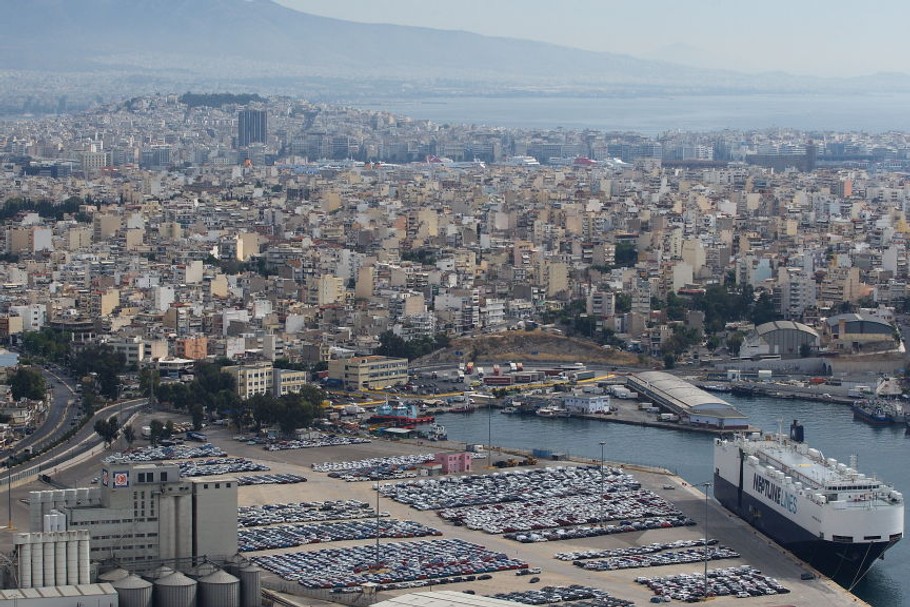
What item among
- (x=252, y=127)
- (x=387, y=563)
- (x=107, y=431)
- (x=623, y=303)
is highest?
(x=387, y=563)

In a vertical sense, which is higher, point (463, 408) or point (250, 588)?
point (250, 588)

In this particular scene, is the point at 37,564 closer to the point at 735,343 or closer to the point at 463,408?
the point at 463,408

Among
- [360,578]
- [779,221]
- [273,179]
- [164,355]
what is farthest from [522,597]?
[273,179]

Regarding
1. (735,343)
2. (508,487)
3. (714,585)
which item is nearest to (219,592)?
(714,585)

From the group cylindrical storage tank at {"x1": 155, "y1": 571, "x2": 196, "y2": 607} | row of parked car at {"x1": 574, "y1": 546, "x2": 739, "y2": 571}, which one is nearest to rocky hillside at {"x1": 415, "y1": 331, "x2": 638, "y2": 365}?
row of parked car at {"x1": 574, "y1": 546, "x2": 739, "y2": 571}

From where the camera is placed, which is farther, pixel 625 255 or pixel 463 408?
pixel 625 255

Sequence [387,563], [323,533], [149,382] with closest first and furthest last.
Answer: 1. [387,563]
2. [323,533]
3. [149,382]

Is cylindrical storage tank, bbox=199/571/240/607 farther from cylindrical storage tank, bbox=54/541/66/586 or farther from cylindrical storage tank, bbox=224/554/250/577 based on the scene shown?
cylindrical storage tank, bbox=54/541/66/586

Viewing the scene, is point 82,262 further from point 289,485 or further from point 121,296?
point 289,485

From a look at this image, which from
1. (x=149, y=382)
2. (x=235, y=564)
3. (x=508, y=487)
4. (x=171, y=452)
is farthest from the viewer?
(x=149, y=382)
